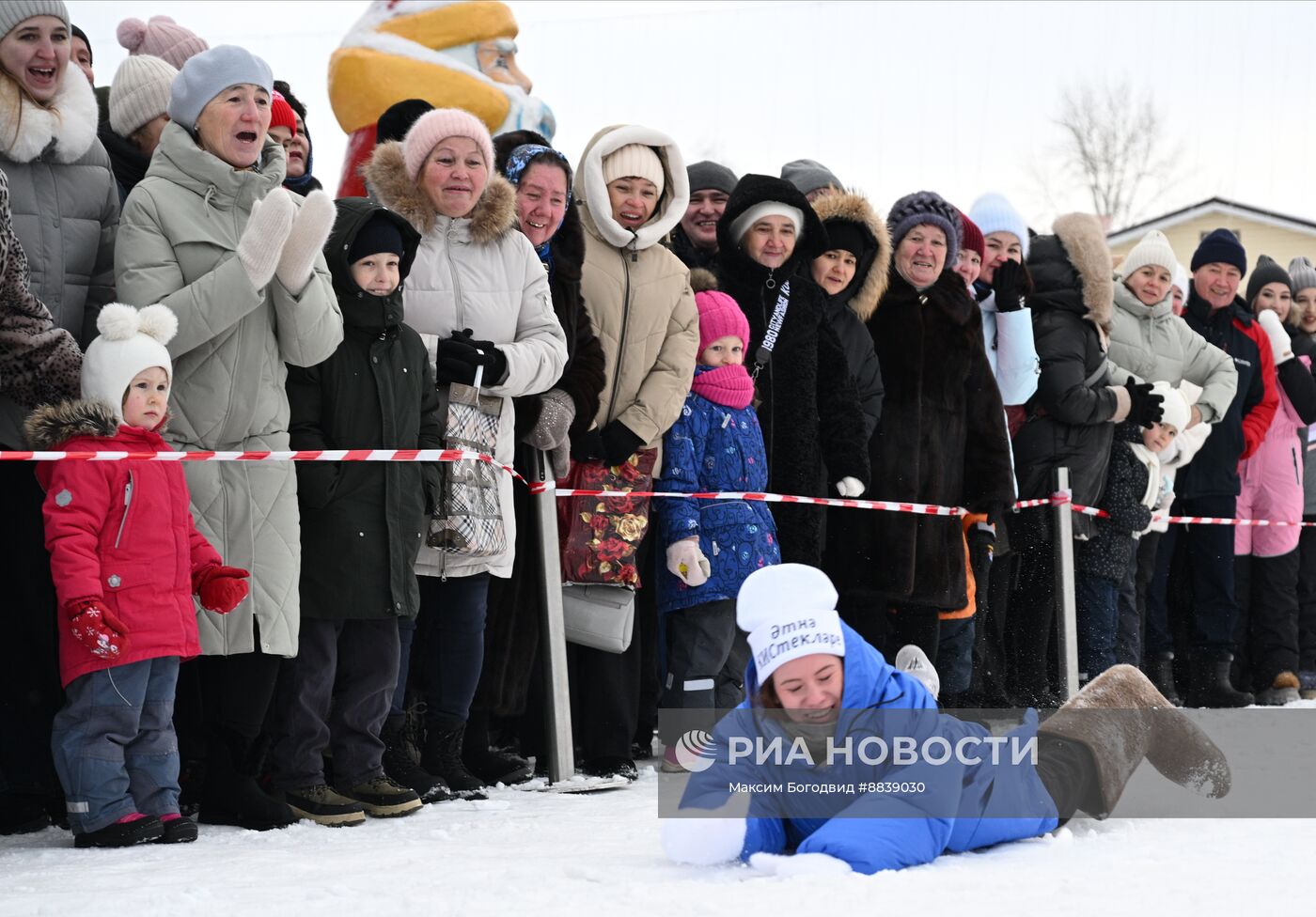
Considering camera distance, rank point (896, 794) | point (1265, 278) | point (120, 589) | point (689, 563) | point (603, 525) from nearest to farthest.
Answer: point (896, 794) < point (120, 589) < point (603, 525) < point (689, 563) < point (1265, 278)

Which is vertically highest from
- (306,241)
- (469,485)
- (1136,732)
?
(306,241)

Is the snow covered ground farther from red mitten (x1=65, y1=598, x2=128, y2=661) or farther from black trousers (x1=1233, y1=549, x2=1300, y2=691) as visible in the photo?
black trousers (x1=1233, y1=549, x2=1300, y2=691)

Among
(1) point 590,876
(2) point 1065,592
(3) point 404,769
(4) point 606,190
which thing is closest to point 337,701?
(3) point 404,769

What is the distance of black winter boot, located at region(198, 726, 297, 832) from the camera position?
5.33 m

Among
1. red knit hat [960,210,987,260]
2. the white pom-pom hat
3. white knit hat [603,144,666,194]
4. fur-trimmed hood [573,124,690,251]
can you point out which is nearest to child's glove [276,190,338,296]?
the white pom-pom hat

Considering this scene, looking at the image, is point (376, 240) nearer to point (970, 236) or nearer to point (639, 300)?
point (639, 300)

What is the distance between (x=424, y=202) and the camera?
6.36 meters

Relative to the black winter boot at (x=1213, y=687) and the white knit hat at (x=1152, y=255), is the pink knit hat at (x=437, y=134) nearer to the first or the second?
the white knit hat at (x=1152, y=255)

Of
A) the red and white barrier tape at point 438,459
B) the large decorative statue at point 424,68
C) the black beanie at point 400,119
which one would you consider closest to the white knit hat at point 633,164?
the black beanie at point 400,119

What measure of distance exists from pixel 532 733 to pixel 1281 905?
3675 mm

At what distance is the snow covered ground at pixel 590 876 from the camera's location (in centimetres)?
379

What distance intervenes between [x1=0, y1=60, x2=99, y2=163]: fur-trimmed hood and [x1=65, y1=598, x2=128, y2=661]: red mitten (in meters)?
1.42

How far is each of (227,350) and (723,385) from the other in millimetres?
2354

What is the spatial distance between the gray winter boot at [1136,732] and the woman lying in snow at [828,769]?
424 mm
